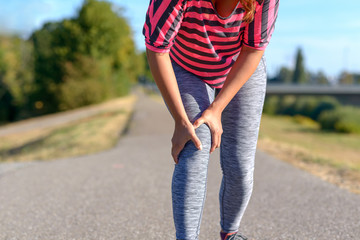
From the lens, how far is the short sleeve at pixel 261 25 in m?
1.52

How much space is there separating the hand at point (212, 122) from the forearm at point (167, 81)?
0.07 m

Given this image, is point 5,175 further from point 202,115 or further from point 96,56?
point 96,56

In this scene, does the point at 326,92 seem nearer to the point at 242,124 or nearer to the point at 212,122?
the point at 242,124

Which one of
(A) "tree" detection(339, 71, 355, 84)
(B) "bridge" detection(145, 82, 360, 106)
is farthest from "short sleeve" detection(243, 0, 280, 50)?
(A) "tree" detection(339, 71, 355, 84)

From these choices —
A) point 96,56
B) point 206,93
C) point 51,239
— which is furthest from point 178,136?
point 96,56

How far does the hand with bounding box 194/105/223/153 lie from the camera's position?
1489 mm

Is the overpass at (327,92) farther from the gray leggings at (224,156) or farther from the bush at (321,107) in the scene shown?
the gray leggings at (224,156)

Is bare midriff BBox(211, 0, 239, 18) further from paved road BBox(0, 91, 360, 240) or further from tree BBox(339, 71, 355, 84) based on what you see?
tree BBox(339, 71, 355, 84)

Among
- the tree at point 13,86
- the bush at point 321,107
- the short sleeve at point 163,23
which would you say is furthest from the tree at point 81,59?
the short sleeve at point 163,23

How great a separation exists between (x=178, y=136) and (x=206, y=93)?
0.28 m

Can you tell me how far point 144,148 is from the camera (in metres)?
6.20

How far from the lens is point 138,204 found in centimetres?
304

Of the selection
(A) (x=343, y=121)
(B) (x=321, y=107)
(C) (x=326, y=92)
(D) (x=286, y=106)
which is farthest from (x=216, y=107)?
(C) (x=326, y=92)

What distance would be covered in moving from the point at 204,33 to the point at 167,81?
28 centimetres
